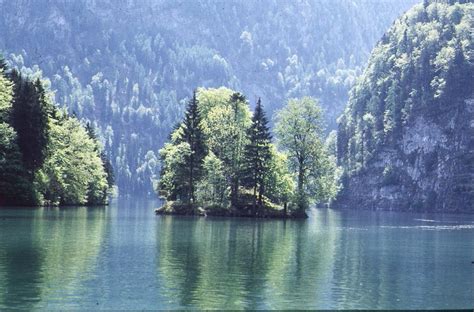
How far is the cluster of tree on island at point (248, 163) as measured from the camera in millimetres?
105000

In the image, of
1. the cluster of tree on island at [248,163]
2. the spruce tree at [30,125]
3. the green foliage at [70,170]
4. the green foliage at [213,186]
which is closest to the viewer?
the cluster of tree on island at [248,163]

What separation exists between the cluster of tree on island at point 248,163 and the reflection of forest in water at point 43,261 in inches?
1606

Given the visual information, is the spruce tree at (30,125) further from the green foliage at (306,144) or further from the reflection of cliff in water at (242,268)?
the reflection of cliff in water at (242,268)

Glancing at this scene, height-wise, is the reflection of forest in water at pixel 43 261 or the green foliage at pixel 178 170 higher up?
the green foliage at pixel 178 170

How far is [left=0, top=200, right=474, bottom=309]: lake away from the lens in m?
30.5

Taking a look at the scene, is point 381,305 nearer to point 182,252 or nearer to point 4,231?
point 182,252

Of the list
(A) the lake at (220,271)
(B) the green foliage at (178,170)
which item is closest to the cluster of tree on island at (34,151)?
(B) the green foliage at (178,170)

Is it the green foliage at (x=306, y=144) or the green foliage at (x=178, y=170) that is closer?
the green foliage at (x=178, y=170)

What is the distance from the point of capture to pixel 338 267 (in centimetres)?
4341

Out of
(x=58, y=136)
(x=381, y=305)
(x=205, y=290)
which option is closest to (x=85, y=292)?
(x=205, y=290)

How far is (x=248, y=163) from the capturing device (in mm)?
104875

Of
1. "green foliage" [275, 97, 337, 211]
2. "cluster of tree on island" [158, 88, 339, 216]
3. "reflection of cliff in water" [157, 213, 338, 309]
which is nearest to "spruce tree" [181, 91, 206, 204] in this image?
"cluster of tree on island" [158, 88, 339, 216]

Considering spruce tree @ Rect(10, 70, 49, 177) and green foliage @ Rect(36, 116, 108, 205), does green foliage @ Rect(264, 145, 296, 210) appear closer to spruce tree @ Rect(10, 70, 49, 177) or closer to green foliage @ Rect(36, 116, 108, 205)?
spruce tree @ Rect(10, 70, 49, 177)

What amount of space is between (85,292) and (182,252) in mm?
17170
